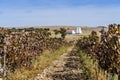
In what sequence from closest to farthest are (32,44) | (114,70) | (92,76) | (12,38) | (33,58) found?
(114,70)
(92,76)
(12,38)
(33,58)
(32,44)

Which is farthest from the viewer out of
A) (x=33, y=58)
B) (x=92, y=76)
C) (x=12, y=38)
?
(x=33, y=58)

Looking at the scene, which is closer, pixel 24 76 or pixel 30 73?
pixel 24 76

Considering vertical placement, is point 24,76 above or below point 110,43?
below

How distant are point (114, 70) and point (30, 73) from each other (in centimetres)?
672

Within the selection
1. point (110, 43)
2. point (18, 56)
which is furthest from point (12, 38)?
point (110, 43)

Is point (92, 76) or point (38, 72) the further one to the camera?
point (38, 72)

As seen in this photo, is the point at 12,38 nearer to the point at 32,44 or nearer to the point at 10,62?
the point at 10,62

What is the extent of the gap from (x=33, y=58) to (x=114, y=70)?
1021 cm

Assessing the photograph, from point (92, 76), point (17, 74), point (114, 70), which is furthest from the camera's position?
point (17, 74)

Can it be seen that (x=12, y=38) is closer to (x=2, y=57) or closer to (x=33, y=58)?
(x=2, y=57)

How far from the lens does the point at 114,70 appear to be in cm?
1359

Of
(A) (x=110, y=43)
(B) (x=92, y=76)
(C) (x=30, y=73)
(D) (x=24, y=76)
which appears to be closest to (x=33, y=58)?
(C) (x=30, y=73)

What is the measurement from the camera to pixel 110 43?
46.7 feet

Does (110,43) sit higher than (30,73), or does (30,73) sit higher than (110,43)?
(110,43)
